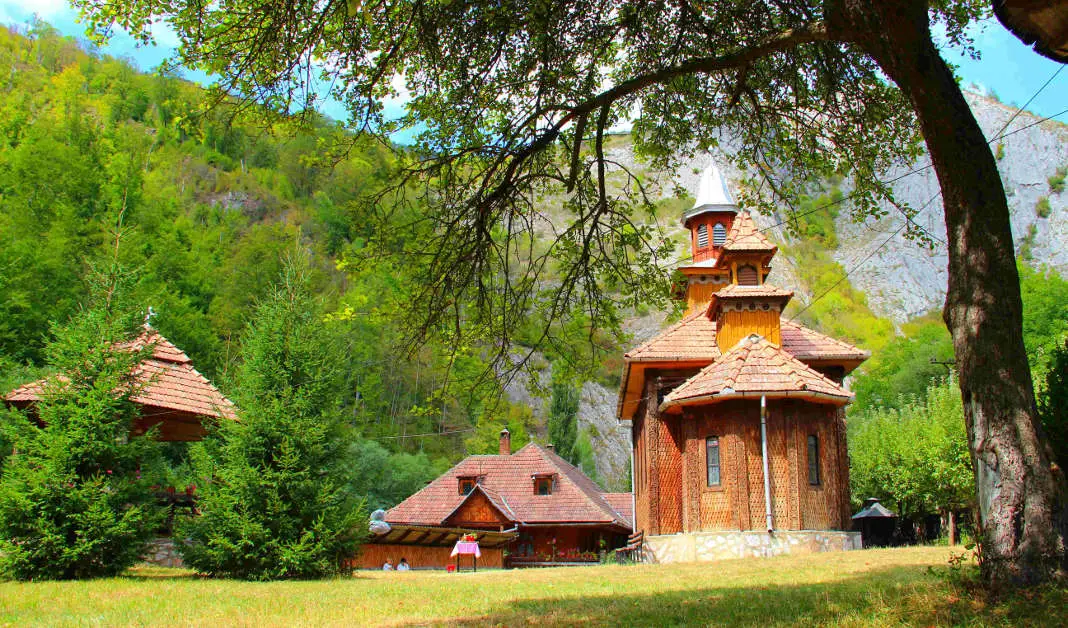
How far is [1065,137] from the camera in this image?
114250 mm

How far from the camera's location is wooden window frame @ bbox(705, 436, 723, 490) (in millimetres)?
21078

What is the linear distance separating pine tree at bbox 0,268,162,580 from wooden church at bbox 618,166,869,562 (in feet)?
42.3

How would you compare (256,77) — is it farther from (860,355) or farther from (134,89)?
(134,89)

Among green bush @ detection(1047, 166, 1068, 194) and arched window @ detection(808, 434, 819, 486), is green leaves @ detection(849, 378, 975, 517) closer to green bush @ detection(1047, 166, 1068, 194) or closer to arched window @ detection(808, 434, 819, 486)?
arched window @ detection(808, 434, 819, 486)

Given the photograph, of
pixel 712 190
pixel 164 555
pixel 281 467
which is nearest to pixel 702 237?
pixel 712 190

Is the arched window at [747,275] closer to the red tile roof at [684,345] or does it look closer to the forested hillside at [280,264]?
the red tile roof at [684,345]

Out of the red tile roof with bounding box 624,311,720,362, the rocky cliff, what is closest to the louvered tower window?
the red tile roof with bounding box 624,311,720,362

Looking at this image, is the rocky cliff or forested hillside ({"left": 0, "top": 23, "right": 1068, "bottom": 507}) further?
the rocky cliff

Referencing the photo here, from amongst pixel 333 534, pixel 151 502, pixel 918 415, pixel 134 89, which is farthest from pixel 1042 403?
pixel 134 89

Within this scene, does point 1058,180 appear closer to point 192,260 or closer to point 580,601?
point 192,260

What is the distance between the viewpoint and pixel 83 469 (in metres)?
13.4

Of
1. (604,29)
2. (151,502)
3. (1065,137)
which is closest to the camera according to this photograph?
(604,29)

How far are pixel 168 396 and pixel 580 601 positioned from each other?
34.0ft

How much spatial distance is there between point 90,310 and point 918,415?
3134cm
